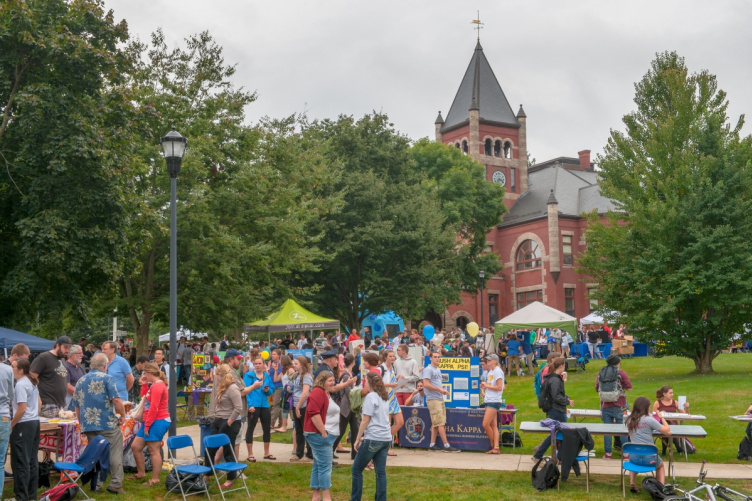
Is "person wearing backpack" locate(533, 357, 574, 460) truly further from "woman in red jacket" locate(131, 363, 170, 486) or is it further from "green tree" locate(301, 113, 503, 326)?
"green tree" locate(301, 113, 503, 326)

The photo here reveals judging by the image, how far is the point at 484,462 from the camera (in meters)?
12.8

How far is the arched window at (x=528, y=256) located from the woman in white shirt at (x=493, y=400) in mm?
48891

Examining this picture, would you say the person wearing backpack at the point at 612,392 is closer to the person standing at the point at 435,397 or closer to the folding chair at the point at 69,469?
the person standing at the point at 435,397

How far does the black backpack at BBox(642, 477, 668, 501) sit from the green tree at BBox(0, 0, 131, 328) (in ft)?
43.2

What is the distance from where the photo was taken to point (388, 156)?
42.8m

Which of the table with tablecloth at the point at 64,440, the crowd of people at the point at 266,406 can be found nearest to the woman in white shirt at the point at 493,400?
the crowd of people at the point at 266,406

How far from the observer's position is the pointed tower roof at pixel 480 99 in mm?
69000

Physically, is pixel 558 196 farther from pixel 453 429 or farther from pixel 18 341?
pixel 18 341

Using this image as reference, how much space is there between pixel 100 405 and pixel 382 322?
34.6 metres

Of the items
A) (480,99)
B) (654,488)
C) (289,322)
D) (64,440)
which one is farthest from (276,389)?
(480,99)

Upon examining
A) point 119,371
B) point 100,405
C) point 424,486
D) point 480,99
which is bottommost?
point 424,486

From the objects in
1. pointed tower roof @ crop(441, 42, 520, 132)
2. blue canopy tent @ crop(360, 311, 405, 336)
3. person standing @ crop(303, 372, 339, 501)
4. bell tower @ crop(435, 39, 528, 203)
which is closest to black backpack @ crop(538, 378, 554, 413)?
person standing @ crop(303, 372, 339, 501)

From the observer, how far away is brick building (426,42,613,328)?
60.2 metres

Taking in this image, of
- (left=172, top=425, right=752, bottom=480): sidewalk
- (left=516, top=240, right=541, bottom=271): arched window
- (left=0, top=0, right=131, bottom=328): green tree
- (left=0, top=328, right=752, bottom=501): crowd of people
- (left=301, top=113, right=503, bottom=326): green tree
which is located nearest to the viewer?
(left=0, top=328, right=752, bottom=501): crowd of people
